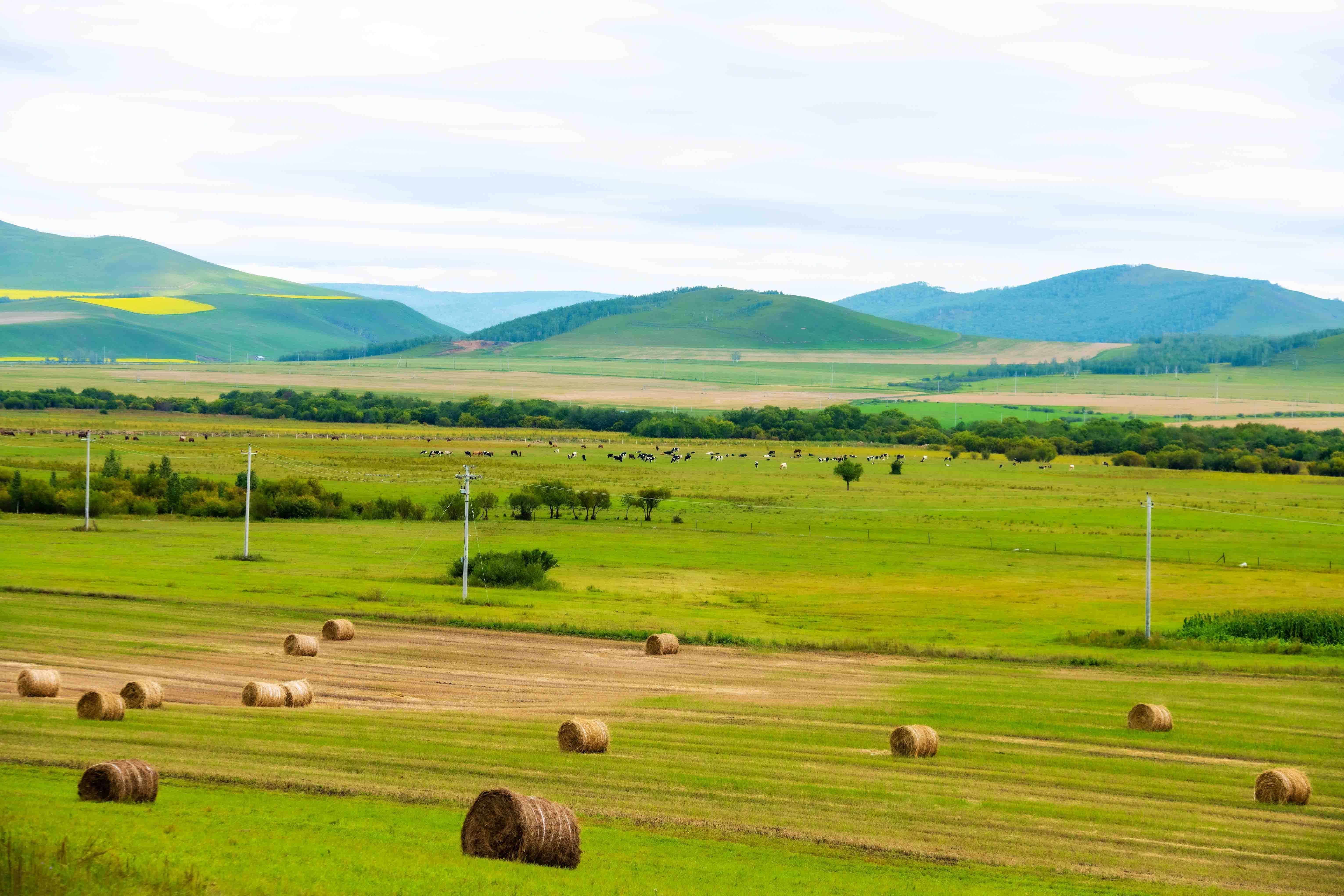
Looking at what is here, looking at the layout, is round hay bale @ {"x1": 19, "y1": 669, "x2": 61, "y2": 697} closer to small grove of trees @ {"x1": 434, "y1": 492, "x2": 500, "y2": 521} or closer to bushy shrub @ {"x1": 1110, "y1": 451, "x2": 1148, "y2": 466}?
small grove of trees @ {"x1": 434, "y1": 492, "x2": 500, "y2": 521}

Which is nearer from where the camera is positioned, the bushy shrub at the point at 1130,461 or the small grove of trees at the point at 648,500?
the small grove of trees at the point at 648,500

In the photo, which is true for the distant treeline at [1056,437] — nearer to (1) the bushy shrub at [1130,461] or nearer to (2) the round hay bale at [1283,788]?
(1) the bushy shrub at [1130,461]

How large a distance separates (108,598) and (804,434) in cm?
15482

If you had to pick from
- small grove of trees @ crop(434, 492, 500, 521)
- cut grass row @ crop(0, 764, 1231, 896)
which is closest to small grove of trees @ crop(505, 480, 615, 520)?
small grove of trees @ crop(434, 492, 500, 521)

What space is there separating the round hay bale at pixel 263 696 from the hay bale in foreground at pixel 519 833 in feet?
38.9

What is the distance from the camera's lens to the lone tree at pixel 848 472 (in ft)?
353

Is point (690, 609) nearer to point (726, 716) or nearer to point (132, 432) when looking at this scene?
point (726, 716)

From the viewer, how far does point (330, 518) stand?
8006 cm

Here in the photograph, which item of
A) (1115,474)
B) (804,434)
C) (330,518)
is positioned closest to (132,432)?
(330,518)

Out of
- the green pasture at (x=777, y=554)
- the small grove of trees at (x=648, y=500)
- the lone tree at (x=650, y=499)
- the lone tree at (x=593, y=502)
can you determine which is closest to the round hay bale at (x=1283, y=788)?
the green pasture at (x=777, y=554)

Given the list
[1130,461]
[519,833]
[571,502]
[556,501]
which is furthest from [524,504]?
[1130,461]

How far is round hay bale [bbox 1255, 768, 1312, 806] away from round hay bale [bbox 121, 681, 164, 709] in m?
20.1

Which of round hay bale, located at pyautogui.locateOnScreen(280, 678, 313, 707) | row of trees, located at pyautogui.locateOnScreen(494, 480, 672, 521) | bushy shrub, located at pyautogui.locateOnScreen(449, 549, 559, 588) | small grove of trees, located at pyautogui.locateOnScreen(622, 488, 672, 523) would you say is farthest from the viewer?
small grove of trees, located at pyautogui.locateOnScreen(622, 488, 672, 523)

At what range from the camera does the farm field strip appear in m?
19.5
